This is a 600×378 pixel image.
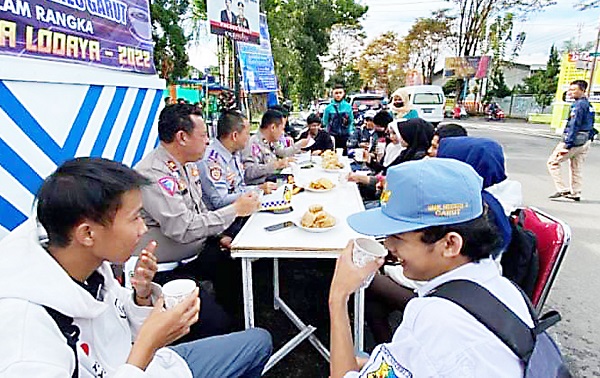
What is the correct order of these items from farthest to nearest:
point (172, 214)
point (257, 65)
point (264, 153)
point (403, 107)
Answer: point (257, 65), point (403, 107), point (264, 153), point (172, 214)

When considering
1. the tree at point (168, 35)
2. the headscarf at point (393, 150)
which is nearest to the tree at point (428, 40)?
the tree at point (168, 35)

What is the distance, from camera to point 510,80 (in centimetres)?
3759

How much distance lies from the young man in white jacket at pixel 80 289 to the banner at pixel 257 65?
5152 millimetres

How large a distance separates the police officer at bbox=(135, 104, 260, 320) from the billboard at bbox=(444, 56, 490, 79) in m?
27.5

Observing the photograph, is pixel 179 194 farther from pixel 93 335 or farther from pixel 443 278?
pixel 443 278

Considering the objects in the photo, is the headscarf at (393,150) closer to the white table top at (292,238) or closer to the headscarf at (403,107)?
the white table top at (292,238)

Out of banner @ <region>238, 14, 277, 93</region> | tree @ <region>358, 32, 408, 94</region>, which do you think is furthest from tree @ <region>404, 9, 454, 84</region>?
banner @ <region>238, 14, 277, 93</region>

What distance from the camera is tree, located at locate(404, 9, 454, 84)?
27172mm

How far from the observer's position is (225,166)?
3.06m

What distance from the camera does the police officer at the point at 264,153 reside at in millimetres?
4059

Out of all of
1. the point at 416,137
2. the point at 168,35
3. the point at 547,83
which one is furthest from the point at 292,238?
the point at 547,83

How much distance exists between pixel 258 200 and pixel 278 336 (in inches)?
34.2

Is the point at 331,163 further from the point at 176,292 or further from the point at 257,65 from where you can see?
the point at 257,65

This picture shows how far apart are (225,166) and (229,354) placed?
1733mm
